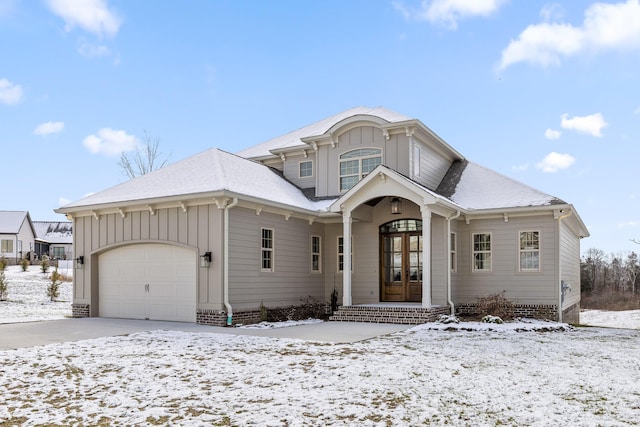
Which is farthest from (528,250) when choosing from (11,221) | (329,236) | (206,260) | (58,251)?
(58,251)

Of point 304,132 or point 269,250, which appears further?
point 304,132

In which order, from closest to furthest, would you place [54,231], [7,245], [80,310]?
[80,310]
[7,245]
[54,231]

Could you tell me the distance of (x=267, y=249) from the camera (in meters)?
14.8

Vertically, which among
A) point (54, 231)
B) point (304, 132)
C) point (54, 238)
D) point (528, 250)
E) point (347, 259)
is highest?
point (304, 132)

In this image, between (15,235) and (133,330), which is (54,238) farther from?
(133,330)

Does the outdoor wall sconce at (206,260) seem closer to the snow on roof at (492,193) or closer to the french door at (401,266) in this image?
the french door at (401,266)

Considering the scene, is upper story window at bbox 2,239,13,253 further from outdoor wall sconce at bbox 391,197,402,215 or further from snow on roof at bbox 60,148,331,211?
outdoor wall sconce at bbox 391,197,402,215

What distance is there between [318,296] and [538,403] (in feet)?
37.2

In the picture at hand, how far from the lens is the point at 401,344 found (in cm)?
1012

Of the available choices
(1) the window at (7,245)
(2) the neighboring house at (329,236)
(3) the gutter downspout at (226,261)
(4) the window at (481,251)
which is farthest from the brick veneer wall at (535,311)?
(1) the window at (7,245)

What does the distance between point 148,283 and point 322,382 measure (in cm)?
915

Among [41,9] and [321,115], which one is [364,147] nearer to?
[321,115]

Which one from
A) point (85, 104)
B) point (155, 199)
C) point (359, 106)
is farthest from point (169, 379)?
point (85, 104)

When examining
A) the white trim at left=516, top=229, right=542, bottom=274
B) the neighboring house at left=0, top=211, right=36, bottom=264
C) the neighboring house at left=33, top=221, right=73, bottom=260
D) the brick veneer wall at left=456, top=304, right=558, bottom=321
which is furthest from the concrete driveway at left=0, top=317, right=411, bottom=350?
the neighboring house at left=33, top=221, right=73, bottom=260
